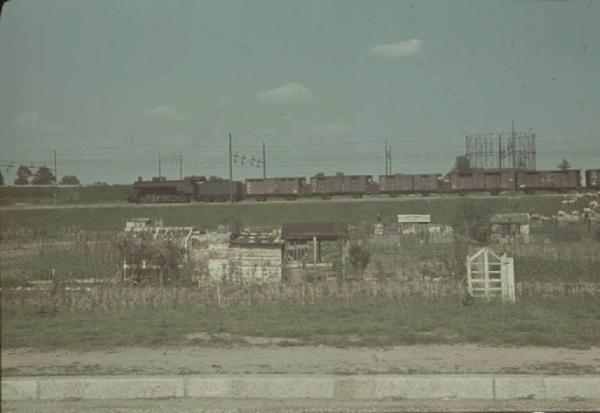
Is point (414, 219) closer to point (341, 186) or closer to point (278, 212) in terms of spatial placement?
point (278, 212)

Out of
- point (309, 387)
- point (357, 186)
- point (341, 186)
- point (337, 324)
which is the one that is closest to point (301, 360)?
point (309, 387)

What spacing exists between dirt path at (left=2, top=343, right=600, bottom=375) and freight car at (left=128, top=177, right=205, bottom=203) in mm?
47570

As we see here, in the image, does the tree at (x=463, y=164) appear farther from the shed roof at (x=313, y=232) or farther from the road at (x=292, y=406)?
the road at (x=292, y=406)

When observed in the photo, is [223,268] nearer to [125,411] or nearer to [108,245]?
[108,245]

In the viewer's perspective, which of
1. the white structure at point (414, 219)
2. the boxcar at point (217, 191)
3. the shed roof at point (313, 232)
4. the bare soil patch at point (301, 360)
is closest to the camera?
the bare soil patch at point (301, 360)

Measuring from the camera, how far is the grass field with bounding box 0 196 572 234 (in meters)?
44.8

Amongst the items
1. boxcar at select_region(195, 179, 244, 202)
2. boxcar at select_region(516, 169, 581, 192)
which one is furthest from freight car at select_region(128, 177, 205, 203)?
boxcar at select_region(516, 169, 581, 192)

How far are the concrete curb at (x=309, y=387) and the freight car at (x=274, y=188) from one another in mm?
49304

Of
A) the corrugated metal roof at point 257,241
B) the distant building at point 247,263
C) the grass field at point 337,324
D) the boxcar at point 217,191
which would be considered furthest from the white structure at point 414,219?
the grass field at point 337,324

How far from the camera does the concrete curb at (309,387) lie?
668cm

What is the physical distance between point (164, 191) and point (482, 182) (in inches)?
1095

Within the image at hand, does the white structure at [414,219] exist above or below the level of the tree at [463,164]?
below

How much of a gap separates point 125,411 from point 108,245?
18808mm

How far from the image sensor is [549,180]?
5475cm
